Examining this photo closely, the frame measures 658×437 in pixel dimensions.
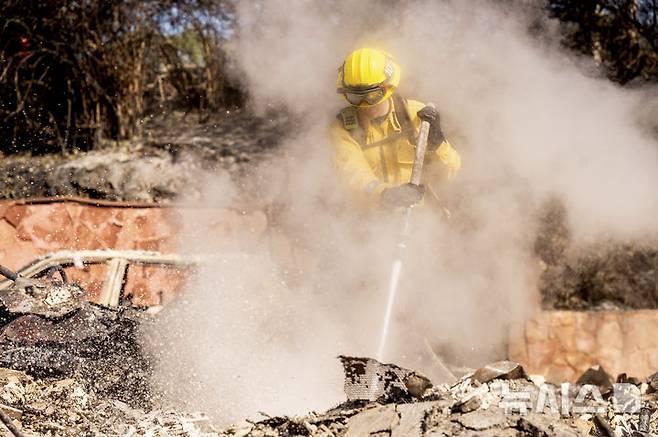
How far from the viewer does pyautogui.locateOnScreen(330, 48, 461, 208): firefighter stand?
3.87 meters

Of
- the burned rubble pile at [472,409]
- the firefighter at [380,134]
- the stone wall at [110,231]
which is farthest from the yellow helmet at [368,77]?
the burned rubble pile at [472,409]

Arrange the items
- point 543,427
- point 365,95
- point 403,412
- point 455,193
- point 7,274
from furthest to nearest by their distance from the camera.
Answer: point 455,193 < point 365,95 < point 7,274 < point 403,412 < point 543,427

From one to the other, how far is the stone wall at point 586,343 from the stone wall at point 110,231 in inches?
115

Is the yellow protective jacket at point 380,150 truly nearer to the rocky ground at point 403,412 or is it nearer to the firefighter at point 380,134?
the firefighter at point 380,134

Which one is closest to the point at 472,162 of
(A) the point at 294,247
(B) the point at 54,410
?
(A) the point at 294,247

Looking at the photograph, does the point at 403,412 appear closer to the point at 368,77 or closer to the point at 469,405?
the point at 469,405

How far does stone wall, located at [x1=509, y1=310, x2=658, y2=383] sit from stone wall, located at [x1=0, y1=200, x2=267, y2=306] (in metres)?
2.91

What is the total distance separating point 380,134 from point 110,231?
2611 millimetres

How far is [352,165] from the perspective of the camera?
4180 mm

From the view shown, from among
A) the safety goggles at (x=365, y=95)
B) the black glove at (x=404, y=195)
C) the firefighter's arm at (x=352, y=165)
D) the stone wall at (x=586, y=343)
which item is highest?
the safety goggles at (x=365, y=95)

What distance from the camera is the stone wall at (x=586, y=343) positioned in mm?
4289

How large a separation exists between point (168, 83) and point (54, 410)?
6308 millimetres

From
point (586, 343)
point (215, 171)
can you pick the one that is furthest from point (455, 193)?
point (215, 171)

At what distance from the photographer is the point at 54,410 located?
276 cm
